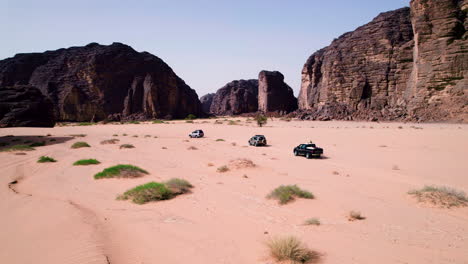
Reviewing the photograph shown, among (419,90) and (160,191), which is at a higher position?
(419,90)

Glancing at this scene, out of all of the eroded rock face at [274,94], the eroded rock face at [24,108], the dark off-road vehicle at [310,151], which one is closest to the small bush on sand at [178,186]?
the dark off-road vehicle at [310,151]

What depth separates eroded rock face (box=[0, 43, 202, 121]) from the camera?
87.3m

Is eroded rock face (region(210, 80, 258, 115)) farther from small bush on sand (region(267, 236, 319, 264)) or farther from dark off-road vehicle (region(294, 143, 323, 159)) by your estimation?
small bush on sand (region(267, 236, 319, 264))

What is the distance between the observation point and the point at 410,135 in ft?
93.4

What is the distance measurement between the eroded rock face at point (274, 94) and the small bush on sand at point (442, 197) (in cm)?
10197

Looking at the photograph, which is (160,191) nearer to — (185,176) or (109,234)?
(109,234)

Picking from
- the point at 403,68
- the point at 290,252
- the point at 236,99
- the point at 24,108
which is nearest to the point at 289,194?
the point at 290,252

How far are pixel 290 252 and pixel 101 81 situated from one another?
9891 centimetres

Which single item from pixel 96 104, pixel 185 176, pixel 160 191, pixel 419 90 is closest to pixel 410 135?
pixel 419 90

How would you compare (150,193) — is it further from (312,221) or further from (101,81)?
(101,81)

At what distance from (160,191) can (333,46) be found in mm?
77028

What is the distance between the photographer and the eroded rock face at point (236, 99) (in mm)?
131500

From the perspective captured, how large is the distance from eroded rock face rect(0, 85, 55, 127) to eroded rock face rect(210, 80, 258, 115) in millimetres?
91731

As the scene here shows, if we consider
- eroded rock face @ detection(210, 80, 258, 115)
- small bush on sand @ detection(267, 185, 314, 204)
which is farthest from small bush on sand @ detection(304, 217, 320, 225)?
eroded rock face @ detection(210, 80, 258, 115)
